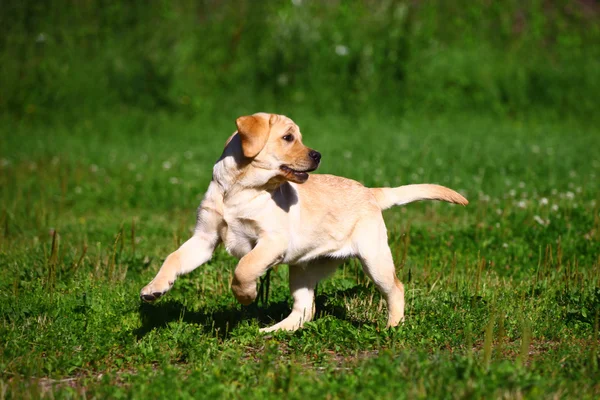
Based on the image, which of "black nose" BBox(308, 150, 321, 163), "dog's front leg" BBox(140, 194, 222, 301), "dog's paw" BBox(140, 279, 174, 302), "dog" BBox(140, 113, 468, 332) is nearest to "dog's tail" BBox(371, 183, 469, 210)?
"dog" BBox(140, 113, 468, 332)

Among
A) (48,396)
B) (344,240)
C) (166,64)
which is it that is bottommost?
(48,396)

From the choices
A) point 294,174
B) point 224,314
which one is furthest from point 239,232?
point 224,314

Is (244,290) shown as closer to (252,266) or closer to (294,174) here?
(252,266)

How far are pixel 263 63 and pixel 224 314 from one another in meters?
9.27

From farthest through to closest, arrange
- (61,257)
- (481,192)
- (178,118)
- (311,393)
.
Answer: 1. (178,118)
2. (481,192)
3. (61,257)
4. (311,393)

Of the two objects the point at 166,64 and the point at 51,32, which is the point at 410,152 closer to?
the point at 166,64

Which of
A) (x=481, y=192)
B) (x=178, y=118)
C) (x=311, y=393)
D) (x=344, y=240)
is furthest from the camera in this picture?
(x=178, y=118)

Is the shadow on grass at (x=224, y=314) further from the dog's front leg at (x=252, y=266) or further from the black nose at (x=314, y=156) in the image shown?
the black nose at (x=314, y=156)

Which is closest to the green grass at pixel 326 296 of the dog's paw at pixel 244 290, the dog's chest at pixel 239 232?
the dog's paw at pixel 244 290

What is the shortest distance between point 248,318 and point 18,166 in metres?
5.99

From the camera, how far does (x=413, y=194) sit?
4.97 metres

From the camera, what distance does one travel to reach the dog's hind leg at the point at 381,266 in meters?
4.65

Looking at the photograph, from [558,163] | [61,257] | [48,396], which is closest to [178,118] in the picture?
[558,163]

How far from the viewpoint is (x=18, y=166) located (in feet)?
31.8
